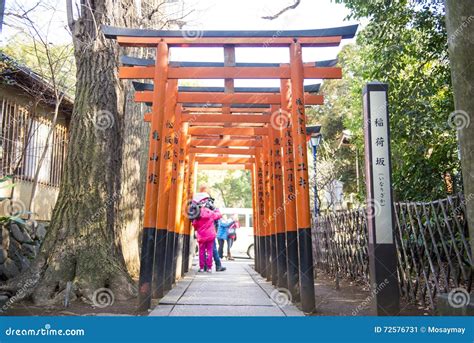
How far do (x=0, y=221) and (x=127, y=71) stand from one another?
3.52 m

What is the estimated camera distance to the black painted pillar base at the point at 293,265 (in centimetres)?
707

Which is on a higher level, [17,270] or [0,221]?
[0,221]

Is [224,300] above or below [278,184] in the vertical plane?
below

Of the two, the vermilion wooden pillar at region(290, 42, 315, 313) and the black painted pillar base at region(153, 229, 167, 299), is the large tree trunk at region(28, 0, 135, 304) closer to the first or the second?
the black painted pillar base at region(153, 229, 167, 299)

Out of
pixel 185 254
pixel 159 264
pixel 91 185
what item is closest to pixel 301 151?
pixel 159 264

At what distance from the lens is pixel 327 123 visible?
25.7 m

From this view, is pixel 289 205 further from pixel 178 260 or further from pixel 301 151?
pixel 178 260

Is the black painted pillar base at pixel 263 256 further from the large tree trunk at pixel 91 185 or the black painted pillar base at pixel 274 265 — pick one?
the large tree trunk at pixel 91 185

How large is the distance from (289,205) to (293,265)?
3.01 feet

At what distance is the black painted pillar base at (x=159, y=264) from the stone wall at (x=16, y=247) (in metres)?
2.28

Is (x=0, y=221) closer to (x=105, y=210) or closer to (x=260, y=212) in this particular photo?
(x=105, y=210)

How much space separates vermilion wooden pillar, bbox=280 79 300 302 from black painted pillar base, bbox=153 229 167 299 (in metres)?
1.93

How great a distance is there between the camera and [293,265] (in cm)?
727

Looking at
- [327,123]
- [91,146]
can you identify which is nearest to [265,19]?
[91,146]
